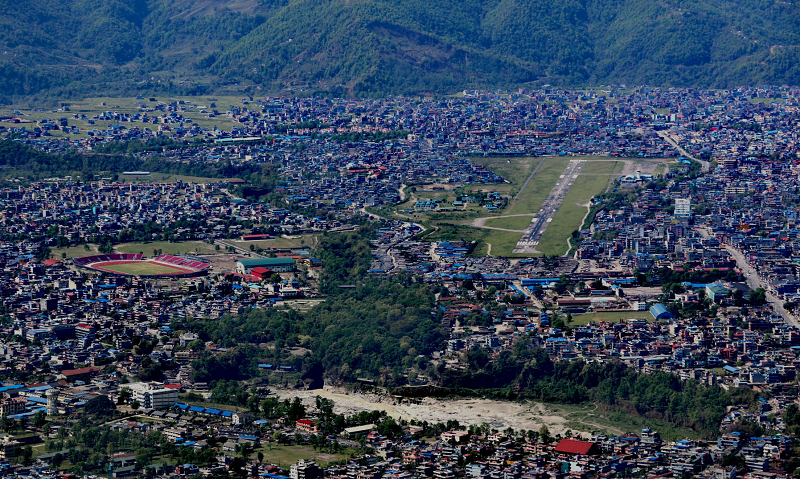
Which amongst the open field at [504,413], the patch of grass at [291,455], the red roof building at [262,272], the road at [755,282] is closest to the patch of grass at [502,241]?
the road at [755,282]

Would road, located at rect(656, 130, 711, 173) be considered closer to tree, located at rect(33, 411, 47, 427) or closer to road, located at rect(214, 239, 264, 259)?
road, located at rect(214, 239, 264, 259)

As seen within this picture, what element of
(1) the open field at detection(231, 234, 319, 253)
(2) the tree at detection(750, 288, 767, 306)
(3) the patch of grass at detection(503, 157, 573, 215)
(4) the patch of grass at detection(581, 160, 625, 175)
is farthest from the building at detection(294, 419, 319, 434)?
(4) the patch of grass at detection(581, 160, 625, 175)

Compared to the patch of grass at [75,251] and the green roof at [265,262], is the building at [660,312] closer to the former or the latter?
the green roof at [265,262]

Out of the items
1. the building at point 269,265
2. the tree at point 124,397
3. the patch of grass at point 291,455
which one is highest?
the building at point 269,265

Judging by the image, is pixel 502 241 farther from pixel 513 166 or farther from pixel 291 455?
pixel 291 455

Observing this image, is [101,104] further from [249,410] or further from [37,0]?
[249,410]

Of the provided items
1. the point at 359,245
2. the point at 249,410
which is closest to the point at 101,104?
the point at 359,245
